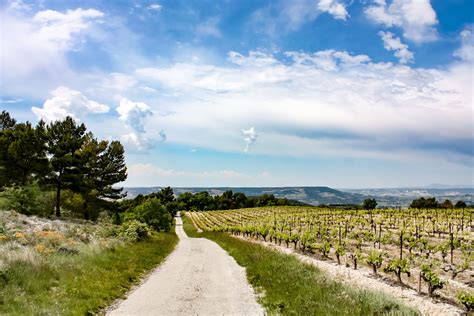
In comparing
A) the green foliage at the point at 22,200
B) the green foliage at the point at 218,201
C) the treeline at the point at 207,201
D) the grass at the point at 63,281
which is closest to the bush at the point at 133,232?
the grass at the point at 63,281

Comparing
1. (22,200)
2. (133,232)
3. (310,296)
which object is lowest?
(133,232)

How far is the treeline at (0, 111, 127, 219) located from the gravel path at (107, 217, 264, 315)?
29.9 m

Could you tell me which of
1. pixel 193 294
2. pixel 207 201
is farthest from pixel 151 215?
pixel 207 201

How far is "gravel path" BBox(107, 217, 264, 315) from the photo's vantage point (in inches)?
434

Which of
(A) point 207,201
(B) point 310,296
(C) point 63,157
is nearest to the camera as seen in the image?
(B) point 310,296

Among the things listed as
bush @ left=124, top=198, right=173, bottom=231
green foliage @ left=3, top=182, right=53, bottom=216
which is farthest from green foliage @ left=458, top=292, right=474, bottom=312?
bush @ left=124, top=198, right=173, bottom=231

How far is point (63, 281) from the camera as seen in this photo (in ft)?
41.1

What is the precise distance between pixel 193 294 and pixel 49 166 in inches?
1574

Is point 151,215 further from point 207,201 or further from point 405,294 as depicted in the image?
point 207,201

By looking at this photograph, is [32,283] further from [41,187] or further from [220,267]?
[41,187]

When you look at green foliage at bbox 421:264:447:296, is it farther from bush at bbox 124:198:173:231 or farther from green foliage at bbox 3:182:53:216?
bush at bbox 124:198:173:231

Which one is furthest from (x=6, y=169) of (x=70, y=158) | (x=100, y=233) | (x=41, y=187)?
(x=100, y=233)

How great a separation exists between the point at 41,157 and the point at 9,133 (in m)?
8.47

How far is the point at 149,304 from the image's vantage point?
11.6 metres
